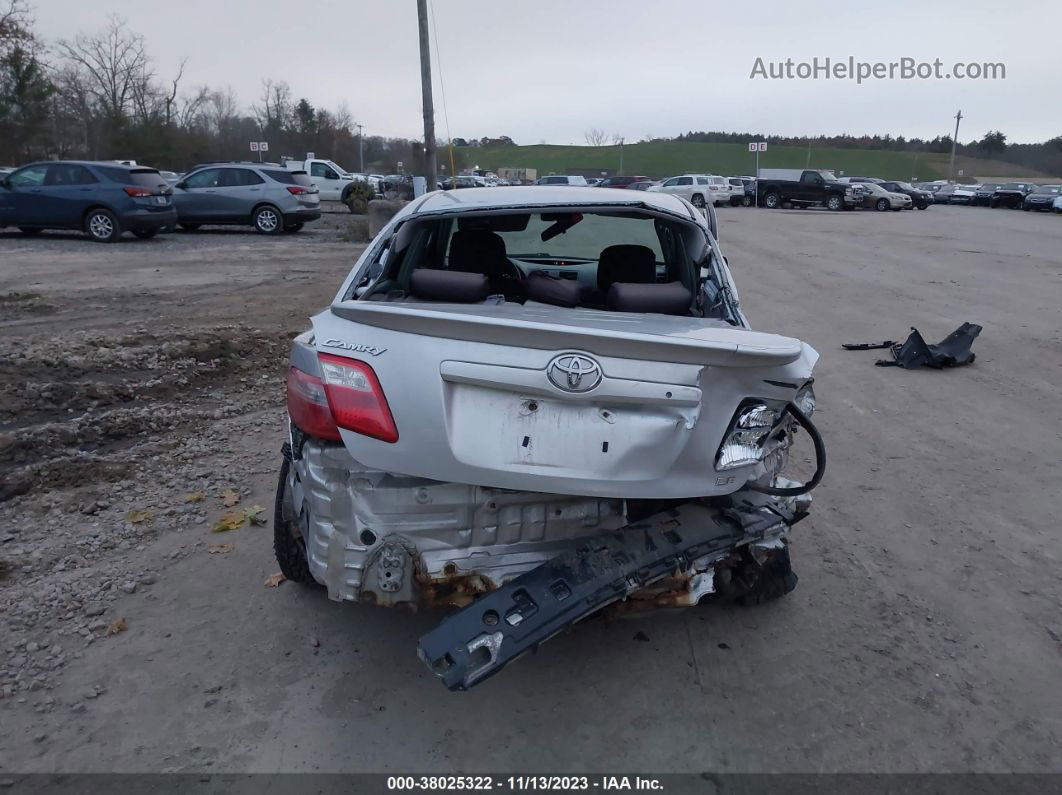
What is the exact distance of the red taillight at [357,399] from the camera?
2633 millimetres

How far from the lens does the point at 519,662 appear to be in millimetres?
3164

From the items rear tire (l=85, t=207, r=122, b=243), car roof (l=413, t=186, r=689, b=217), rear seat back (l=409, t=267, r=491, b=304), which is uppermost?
car roof (l=413, t=186, r=689, b=217)

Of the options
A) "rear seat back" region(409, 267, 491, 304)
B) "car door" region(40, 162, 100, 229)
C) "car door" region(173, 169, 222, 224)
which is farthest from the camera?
"car door" region(173, 169, 222, 224)

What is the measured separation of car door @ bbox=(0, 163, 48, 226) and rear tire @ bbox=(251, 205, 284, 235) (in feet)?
15.4

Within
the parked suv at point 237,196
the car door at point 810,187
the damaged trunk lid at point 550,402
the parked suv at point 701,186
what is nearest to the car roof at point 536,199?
the damaged trunk lid at point 550,402

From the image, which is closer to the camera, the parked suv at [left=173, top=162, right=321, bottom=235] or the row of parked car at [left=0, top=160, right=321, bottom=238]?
the row of parked car at [left=0, top=160, right=321, bottom=238]

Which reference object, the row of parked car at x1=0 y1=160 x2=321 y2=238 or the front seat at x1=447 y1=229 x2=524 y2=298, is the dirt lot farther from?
the row of parked car at x1=0 y1=160 x2=321 y2=238

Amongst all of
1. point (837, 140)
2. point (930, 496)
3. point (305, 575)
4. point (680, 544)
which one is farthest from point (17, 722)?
point (837, 140)

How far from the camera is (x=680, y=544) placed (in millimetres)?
2799

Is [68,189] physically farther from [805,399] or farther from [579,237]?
[805,399]

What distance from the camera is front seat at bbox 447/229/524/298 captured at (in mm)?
4336

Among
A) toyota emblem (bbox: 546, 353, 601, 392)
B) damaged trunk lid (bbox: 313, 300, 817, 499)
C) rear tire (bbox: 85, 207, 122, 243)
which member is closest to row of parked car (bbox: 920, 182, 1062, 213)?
rear tire (bbox: 85, 207, 122, 243)

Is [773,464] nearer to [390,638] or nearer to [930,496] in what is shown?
[390,638]

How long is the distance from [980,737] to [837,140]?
10947cm
